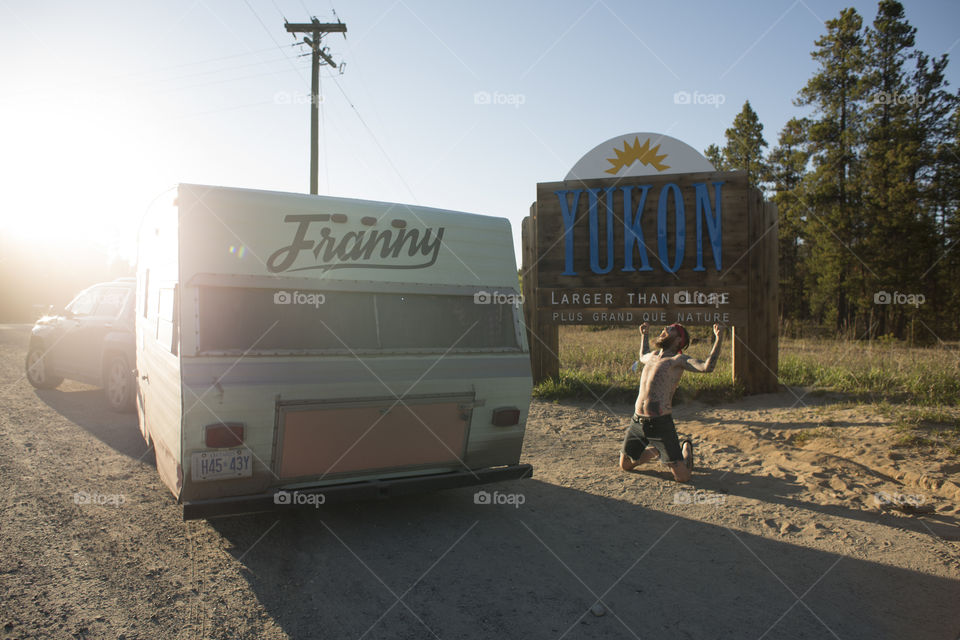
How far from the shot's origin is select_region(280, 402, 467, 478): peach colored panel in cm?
467

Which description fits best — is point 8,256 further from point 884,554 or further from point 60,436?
point 884,554

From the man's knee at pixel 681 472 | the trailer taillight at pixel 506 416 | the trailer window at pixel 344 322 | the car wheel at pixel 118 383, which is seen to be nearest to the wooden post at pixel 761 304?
the man's knee at pixel 681 472

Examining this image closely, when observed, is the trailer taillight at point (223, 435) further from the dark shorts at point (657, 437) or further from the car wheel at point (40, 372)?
the car wheel at point (40, 372)

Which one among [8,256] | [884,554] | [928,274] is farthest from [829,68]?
[8,256]

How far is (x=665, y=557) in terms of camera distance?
4.56 meters

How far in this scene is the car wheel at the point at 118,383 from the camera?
9070mm

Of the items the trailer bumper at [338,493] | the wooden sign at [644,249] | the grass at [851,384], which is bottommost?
the trailer bumper at [338,493]

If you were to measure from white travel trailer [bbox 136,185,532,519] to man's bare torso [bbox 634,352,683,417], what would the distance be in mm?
1627

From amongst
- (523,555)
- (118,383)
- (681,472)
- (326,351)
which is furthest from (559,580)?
(118,383)

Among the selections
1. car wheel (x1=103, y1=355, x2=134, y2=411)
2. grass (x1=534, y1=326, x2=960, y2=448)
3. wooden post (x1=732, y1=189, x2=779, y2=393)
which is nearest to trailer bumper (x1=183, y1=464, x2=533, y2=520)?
grass (x1=534, y1=326, x2=960, y2=448)

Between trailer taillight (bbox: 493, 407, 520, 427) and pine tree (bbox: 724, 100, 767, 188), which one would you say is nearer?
trailer taillight (bbox: 493, 407, 520, 427)

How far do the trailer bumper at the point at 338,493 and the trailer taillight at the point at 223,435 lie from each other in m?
0.38

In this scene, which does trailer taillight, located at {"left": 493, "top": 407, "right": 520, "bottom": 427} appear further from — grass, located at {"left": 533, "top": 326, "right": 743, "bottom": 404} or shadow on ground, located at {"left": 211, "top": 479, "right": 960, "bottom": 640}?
grass, located at {"left": 533, "top": 326, "right": 743, "bottom": 404}

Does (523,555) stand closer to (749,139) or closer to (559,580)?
(559,580)
